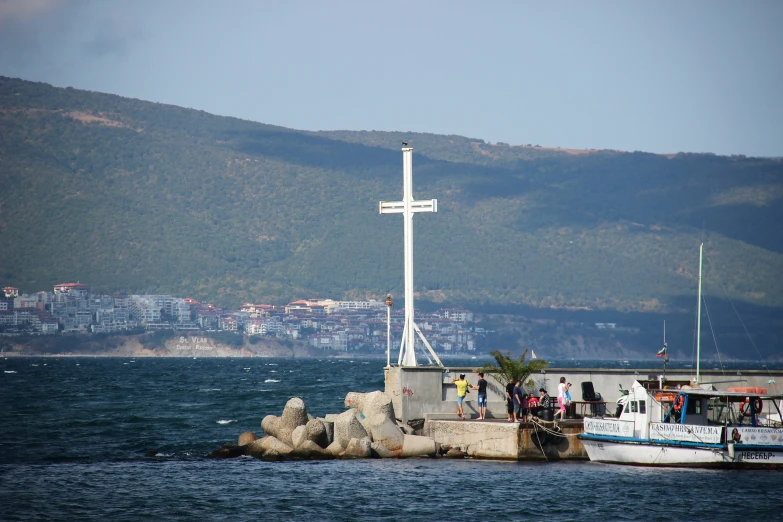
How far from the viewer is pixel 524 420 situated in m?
30.9

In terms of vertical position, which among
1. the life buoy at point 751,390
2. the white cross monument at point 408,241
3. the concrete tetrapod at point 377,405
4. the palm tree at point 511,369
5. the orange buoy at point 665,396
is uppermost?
the white cross monument at point 408,241

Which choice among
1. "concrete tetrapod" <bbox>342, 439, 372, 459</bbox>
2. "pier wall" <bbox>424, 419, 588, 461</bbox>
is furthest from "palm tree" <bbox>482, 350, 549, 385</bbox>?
"concrete tetrapod" <bbox>342, 439, 372, 459</bbox>

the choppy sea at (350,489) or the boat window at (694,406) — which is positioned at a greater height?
the boat window at (694,406)

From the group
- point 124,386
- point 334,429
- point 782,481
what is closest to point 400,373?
point 334,429

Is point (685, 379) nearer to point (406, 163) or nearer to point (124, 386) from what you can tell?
point (406, 163)

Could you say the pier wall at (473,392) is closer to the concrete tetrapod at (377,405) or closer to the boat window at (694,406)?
the concrete tetrapod at (377,405)

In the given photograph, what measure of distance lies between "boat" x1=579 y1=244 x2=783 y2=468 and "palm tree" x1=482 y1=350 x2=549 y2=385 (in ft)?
9.65

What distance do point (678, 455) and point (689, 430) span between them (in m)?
0.80

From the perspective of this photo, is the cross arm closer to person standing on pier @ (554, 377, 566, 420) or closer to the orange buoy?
person standing on pier @ (554, 377, 566, 420)

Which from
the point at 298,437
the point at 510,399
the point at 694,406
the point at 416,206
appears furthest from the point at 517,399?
the point at 416,206

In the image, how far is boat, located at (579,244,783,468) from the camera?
29.2 meters

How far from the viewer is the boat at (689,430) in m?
29.2

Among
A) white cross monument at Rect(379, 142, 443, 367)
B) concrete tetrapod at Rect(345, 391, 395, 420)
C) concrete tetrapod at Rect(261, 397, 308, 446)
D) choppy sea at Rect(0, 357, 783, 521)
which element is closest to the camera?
choppy sea at Rect(0, 357, 783, 521)

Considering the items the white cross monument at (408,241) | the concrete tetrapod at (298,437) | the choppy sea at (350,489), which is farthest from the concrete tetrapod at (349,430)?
the white cross monument at (408,241)
